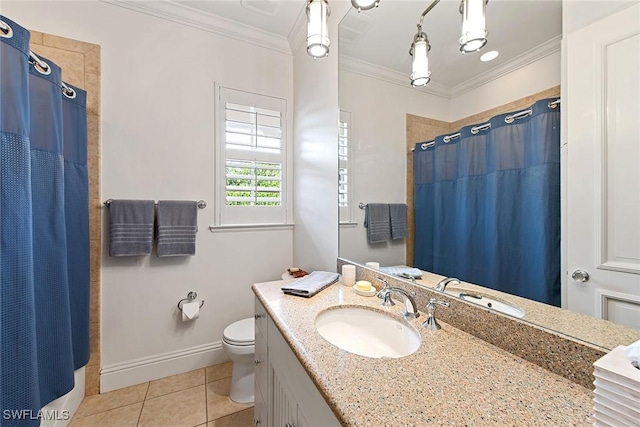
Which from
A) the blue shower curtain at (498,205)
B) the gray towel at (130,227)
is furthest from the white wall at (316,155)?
the gray towel at (130,227)

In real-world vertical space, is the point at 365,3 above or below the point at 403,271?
above

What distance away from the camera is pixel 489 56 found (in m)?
0.89

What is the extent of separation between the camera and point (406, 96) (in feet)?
4.02

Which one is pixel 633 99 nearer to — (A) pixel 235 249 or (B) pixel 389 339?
(B) pixel 389 339

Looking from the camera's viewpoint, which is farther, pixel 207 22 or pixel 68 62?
pixel 207 22

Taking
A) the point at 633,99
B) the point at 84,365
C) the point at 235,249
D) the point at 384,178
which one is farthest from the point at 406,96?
the point at 84,365

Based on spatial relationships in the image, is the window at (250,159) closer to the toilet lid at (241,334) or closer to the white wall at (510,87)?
the toilet lid at (241,334)

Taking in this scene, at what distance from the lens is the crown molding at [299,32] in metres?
1.98

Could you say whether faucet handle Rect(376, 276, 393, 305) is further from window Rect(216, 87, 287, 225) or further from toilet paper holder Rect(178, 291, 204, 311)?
toilet paper holder Rect(178, 291, 204, 311)

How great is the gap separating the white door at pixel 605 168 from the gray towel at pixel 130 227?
2.17 meters

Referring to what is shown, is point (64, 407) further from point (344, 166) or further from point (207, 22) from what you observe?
point (207, 22)

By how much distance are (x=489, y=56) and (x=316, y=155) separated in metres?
1.20

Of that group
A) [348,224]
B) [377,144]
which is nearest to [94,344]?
[348,224]

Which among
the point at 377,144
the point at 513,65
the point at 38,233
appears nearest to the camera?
the point at 513,65
